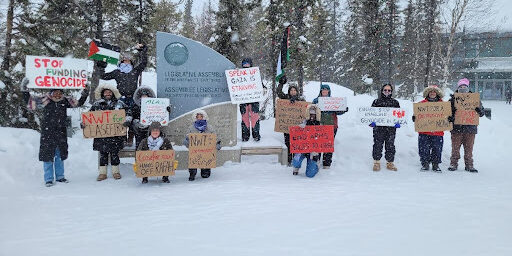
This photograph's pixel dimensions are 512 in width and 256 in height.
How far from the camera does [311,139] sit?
22.9ft

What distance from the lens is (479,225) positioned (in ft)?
13.8

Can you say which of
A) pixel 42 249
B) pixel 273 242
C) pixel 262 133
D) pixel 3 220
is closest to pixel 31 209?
pixel 3 220

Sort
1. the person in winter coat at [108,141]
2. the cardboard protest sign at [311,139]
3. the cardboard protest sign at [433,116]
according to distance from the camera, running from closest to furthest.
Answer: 1. the person in winter coat at [108,141]
2. the cardboard protest sign at [311,139]
3. the cardboard protest sign at [433,116]

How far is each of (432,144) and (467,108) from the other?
3.67 feet

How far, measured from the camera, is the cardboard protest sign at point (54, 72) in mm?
6270

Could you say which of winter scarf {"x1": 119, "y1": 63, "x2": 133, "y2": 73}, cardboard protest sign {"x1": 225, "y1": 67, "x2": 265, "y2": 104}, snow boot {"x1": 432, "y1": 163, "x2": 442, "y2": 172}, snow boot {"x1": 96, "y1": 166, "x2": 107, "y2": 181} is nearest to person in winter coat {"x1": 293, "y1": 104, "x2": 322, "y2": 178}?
cardboard protest sign {"x1": 225, "y1": 67, "x2": 265, "y2": 104}

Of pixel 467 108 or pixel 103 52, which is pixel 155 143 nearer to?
pixel 103 52

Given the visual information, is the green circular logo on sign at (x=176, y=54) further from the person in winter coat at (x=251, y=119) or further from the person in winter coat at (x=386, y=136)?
the person in winter coat at (x=386, y=136)

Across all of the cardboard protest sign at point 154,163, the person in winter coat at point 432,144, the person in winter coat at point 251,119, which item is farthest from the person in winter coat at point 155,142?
the person in winter coat at point 432,144

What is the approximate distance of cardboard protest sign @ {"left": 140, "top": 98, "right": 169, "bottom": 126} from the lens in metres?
6.85

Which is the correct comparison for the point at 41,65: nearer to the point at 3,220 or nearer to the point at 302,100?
the point at 3,220

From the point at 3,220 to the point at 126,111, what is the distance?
10.4 ft

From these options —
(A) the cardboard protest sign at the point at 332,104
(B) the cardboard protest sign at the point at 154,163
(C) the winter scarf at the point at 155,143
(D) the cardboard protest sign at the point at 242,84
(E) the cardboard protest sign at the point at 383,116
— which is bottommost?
(B) the cardboard protest sign at the point at 154,163

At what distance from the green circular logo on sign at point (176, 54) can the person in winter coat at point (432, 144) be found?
540cm
